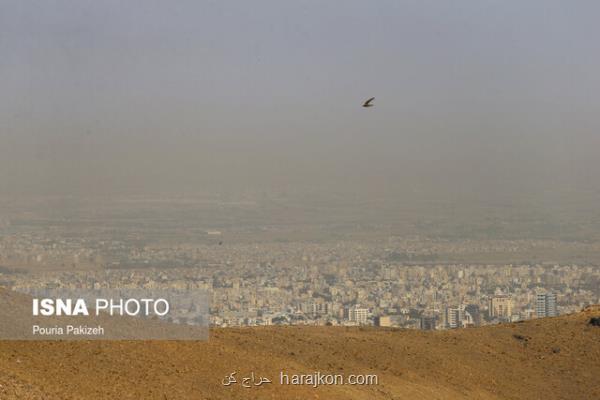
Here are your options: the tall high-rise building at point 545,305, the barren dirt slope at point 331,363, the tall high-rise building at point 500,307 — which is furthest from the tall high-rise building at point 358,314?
the barren dirt slope at point 331,363

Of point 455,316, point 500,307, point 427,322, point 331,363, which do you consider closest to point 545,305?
point 500,307

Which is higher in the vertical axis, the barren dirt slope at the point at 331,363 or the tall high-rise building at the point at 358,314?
the barren dirt slope at the point at 331,363

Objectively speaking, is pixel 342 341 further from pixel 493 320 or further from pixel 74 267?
pixel 74 267

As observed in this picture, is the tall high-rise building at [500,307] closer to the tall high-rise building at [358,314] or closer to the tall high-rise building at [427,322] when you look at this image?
the tall high-rise building at [427,322]

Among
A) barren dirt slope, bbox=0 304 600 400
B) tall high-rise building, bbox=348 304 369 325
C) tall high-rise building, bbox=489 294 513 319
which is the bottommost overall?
tall high-rise building, bbox=489 294 513 319

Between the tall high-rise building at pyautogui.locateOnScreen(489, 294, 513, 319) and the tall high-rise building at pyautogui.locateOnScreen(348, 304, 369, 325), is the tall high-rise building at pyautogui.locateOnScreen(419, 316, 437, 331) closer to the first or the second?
the tall high-rise building at pyautogui.locateOnScreen(348, 304, 369, 325)

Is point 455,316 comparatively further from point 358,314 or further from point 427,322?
point 358,314

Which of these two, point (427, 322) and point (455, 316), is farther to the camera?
point (455, 316)

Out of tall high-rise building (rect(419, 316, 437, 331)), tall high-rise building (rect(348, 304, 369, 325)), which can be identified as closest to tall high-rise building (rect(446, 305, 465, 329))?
tall high-rise building (rect(419, 316, 437, 331))
